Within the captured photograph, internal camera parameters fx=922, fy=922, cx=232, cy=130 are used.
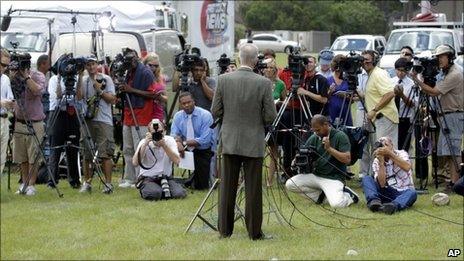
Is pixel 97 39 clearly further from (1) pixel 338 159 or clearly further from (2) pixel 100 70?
(1) pixel 338 159

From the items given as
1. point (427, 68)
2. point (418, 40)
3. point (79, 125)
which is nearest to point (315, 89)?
point (427, 68)

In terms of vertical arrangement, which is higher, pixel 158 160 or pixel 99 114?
pixel 99 114

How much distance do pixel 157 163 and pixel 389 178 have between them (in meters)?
2.71

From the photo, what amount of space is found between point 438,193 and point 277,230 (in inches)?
110

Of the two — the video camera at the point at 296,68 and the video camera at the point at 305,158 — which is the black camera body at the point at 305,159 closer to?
the video camera at the point at 305,158

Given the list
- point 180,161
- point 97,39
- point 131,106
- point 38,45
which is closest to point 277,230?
point 180,161

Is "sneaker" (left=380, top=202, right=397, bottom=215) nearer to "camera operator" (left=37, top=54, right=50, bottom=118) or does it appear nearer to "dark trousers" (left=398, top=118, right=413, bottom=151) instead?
"dark trousers" (left=398, top=118, right=413, bottom=151)

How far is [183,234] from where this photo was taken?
868 centimetres

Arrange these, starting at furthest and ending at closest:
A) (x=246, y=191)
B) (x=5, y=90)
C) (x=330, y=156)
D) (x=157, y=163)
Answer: (x=157, y=163)
(x=330, y=156)
(x=5, y=90)
(x=246, y=191)

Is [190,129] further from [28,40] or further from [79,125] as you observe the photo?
[28,40]

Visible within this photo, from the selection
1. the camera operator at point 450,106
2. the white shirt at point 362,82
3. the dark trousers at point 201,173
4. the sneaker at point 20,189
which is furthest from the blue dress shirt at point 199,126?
the camera operator at point 450,106

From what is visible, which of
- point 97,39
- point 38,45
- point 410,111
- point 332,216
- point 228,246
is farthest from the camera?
point 38,45

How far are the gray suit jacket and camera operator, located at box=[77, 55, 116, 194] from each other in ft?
11.3

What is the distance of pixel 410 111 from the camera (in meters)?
11.9
